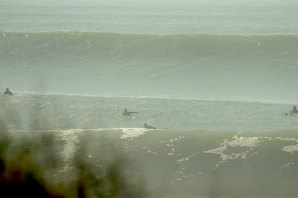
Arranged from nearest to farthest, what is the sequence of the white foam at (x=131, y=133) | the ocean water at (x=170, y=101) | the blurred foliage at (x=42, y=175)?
the blurred foliage at (x=42, y=175) < the ocean water at (x=170, y=101) < the white foam at (x=131, y=133)

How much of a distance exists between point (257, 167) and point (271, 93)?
8.16 meters

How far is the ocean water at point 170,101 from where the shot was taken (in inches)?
281

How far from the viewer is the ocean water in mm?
7125

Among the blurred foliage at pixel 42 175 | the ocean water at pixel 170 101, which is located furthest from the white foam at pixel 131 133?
the blurred foliage at pixel 42 175

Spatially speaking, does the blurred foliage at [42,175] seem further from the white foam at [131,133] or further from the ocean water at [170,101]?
the white foam at [131,133]

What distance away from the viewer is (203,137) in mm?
8766

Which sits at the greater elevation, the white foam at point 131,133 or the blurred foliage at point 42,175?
the white foam at point 131,133

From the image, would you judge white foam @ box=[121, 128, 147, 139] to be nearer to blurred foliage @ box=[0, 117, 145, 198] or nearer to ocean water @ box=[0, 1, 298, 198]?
ocean water @ box=[0, 1, 298, 198]

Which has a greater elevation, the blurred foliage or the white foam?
the white foam

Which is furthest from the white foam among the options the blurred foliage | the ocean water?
the blurred foliage

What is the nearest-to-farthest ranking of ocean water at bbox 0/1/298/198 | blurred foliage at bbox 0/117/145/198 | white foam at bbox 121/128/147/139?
blurred foliage at bbox 0/117/145/198 → ocean water at bbox 0/1/298/198 → white foam at bbox 121/128/147/139

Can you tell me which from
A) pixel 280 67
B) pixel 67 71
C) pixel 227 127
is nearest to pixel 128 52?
pixel 67 71

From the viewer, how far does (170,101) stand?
13.2 meters

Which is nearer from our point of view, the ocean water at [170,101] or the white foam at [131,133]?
the ocean water at [170,101]
